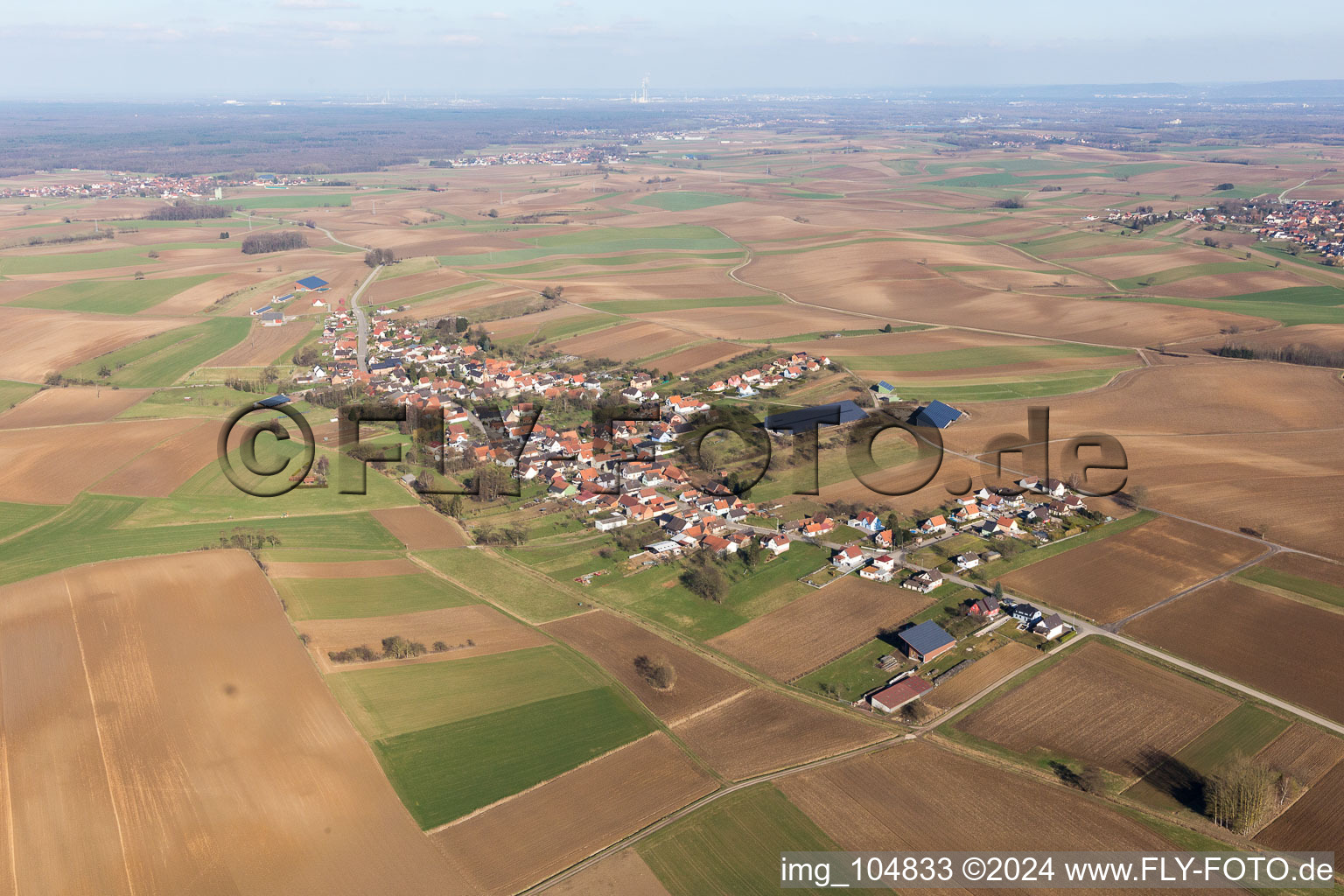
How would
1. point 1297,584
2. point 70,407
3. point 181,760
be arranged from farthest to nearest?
point 70,407 → point 1297,584 → point 181,760

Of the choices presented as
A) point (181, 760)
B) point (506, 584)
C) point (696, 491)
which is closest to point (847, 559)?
point (696, 491)

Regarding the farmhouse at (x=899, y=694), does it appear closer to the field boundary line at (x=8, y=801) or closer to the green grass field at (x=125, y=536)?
the green grass field at (x=125, y=536)

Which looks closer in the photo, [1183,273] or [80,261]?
[1183,273]

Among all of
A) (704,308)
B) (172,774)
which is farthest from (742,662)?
(704,308)

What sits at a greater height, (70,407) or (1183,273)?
(1183,273)

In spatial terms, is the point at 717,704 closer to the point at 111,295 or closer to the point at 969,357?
the point at 969,357

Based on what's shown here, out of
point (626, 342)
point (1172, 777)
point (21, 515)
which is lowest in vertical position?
point (1172, 777)
